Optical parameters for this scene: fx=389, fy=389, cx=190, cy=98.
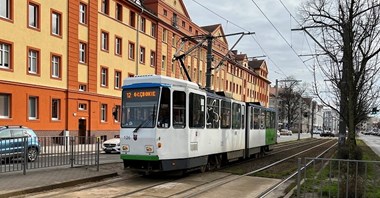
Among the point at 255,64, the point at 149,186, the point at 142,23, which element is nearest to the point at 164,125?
the point at 149,186

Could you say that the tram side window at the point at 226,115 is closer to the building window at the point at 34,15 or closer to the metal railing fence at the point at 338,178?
the metal railing fence at the point at 338,178

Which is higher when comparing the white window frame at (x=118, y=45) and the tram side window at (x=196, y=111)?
the white window frame at (x=118, y=45)

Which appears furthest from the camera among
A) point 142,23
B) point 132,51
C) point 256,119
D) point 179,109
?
point 142,23

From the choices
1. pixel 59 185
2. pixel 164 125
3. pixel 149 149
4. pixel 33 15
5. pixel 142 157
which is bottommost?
pixel 59 185

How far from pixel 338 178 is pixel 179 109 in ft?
19.1

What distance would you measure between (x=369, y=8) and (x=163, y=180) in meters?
8.23

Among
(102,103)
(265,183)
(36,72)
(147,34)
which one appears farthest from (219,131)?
(147,34)

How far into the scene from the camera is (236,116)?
18.1 m

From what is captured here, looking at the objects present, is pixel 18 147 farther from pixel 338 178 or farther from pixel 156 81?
pixel 338 178

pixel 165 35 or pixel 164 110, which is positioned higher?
pixel 165 35

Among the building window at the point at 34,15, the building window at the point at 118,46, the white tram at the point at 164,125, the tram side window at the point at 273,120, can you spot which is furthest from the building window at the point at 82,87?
the white tram at the point at 164,125

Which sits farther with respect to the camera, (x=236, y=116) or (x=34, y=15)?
(x=34, y=15)

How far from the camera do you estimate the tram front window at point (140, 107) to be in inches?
480

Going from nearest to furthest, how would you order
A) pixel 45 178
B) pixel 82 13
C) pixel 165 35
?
pixel 45 178 < pixel 82 13 < pixel 165 35
